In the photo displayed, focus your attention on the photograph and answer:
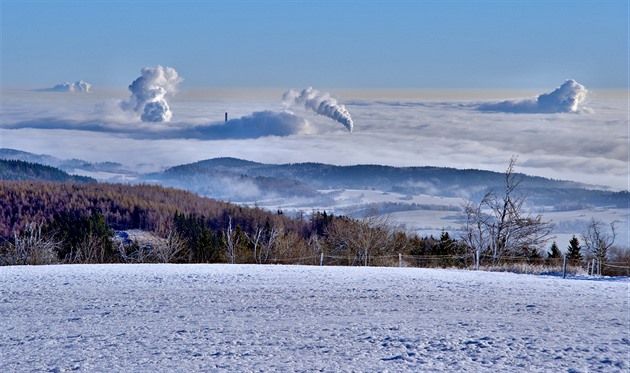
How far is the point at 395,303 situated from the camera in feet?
60.2

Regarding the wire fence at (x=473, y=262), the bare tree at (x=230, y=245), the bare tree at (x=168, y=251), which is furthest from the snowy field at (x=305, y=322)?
the bare tree at (x=168, y=251)

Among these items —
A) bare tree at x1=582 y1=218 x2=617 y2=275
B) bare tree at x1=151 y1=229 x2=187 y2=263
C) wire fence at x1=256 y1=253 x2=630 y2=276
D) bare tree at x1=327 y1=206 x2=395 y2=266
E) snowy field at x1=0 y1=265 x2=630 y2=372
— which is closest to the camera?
snowy field at x1=0 y1=265 x2=630 y2=372

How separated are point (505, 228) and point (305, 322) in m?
32.6

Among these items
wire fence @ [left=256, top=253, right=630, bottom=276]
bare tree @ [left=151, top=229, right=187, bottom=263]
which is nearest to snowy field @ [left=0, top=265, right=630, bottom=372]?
wire fence @ [left=256, top=253, right=630, bottom=276]

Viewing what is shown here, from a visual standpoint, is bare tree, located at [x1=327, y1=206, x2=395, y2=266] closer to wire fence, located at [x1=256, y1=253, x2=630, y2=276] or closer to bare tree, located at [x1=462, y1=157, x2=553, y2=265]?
wire fence, located at [x1=256, y1=253, x2=630, y2=276]

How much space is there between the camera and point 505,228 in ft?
152

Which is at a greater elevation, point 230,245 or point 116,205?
point 116,205

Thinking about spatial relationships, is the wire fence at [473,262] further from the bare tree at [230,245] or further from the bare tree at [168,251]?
the bare tree at [168,251]

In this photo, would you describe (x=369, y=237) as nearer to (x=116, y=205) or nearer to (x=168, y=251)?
(x=168, y=251)

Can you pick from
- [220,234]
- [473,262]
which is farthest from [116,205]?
[473,262]

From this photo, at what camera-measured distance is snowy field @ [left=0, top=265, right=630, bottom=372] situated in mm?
13047

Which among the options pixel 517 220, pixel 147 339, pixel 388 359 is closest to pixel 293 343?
pixel 388 359

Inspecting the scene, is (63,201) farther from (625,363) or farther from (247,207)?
(625,363)

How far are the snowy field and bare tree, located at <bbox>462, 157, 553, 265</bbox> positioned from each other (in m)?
22.4
